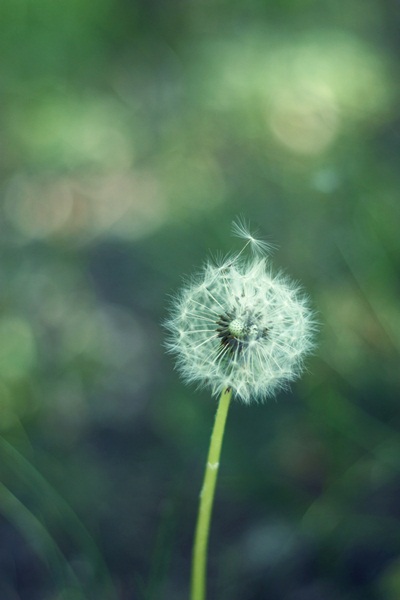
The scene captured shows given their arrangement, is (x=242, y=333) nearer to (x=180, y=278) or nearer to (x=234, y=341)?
(x=234, y=341)

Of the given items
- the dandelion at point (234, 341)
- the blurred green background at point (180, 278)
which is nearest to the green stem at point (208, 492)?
the dandelion at point (234, 341)

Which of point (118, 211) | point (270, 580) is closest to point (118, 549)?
point (270, 580)

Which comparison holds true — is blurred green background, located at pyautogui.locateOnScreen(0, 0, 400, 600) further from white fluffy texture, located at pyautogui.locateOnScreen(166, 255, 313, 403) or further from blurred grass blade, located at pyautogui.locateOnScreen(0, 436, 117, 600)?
white fluffy texture, located at pyautogui.locateOnScreen(166, 255, 313, 403)

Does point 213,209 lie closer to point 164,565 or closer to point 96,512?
point 96,512

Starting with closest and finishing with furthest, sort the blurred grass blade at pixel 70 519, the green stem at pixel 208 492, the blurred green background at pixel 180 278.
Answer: the green stem at pixel 208 492 → the blurred grass blade at pixel 70 519 → the blurred green background at pixel 180 278

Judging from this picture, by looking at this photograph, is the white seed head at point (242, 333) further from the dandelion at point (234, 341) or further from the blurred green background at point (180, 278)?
the blurred green background at point (180, 278)

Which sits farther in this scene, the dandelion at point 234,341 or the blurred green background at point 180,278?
the blurred green background at point 180,278

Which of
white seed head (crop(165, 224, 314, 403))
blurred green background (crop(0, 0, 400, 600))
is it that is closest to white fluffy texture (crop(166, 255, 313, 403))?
white seed head (crop(165, 224, 314, 403))
